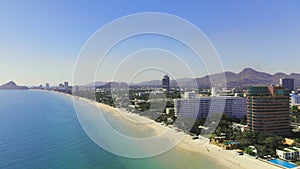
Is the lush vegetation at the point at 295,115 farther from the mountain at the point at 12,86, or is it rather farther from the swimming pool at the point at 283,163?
the mountain at the point at 12,86

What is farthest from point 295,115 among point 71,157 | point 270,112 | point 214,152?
point 71,157

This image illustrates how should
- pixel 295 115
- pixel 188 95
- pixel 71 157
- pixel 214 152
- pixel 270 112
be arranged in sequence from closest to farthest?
pixel 71 157, pixel 214 152, pixel 270 112, pixel 188 95, pixel 295 115

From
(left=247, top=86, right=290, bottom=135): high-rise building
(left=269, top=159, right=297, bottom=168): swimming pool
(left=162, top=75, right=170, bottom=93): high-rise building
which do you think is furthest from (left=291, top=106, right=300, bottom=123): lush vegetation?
(left=162, top=75, right=170, bottom=93): high-rise building

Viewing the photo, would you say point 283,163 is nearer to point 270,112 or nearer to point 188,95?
point 270,112

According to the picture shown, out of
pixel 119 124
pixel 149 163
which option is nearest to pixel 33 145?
pixel 119 124

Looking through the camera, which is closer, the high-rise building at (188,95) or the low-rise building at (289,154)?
the low-rise building at (289,154)

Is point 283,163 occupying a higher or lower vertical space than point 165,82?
lower

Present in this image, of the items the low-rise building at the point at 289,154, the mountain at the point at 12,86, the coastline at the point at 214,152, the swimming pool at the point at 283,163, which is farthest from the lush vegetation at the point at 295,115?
the mountain at the point at 12,86

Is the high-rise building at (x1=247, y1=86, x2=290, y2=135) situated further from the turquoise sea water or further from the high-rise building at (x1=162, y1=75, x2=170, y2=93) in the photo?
the high-rise building at (x1=162, y1=75, x2=170, y2=93)

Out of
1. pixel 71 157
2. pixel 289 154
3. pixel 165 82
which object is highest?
pixel 165 82

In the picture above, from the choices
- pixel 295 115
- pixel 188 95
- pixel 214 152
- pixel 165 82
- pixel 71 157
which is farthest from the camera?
pixel 295 115
